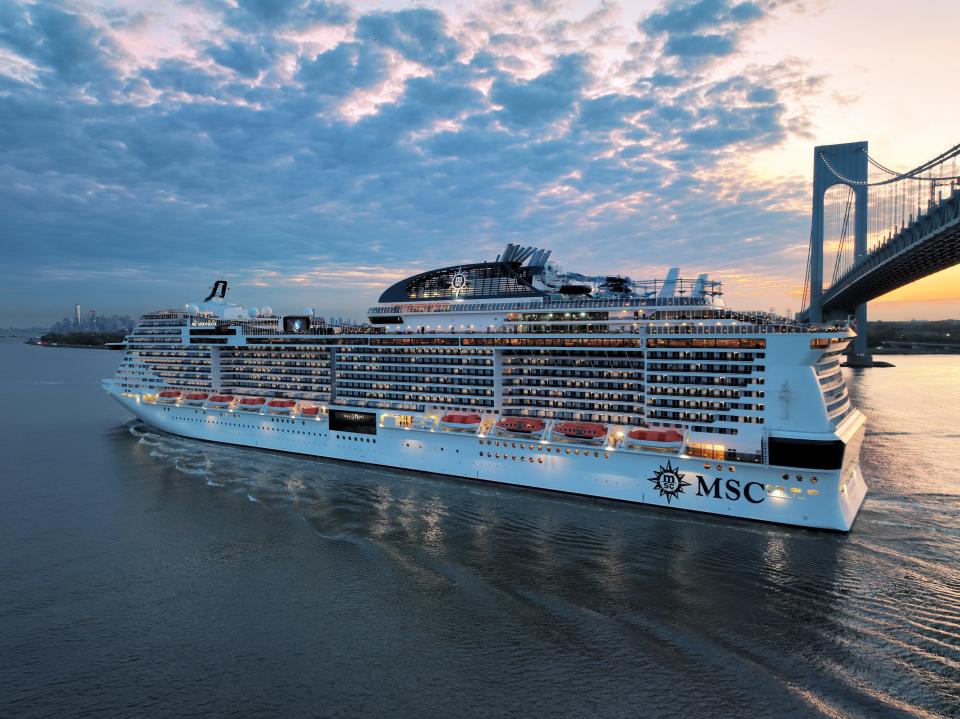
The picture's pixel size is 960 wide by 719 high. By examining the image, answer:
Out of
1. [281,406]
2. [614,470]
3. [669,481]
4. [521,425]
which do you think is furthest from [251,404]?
[669,481]

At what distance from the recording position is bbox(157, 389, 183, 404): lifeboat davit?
4247 centimetres

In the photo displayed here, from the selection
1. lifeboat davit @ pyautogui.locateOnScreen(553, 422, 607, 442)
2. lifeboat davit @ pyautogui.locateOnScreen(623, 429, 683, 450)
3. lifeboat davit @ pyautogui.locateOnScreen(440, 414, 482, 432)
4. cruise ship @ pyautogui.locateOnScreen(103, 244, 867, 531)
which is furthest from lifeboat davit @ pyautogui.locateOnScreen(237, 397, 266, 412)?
lifeboat davit @ pyautogui.locateOnScreen(623, 429, 683, 450)

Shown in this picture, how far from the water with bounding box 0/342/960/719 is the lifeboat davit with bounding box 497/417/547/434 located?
10.5 ft

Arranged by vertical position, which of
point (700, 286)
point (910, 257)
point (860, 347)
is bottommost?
point (860, 347)

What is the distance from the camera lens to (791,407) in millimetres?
22703

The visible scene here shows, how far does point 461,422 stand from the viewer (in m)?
30.2

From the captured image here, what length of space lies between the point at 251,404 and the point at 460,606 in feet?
87.9

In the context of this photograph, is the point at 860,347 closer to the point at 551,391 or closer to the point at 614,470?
the point at 551,391

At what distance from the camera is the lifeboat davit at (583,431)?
26328 millimetres

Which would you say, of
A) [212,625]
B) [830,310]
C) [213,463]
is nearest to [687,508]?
[212,625]

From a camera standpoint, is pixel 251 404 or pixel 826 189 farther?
pixel 826 189

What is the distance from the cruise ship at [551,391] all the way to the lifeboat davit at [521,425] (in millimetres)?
116

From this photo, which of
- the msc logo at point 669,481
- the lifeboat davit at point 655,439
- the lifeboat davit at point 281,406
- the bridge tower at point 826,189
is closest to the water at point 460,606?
the msc logo at point 669,481

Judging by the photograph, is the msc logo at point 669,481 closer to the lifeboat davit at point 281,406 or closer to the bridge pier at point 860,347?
the lifeboat davit at point 281,406
